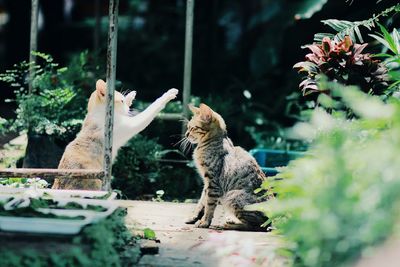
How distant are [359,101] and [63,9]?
9097mm

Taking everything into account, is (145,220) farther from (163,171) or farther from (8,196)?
(163,171)

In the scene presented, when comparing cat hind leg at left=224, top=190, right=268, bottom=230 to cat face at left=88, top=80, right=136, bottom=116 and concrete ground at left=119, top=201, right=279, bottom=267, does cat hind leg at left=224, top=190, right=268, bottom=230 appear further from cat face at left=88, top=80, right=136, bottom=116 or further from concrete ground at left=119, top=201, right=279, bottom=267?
cat face at left=88, top=80, right=136, bottom=116

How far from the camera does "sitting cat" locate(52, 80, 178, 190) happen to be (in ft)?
17.1

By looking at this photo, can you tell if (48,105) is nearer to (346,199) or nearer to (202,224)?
(202,224)

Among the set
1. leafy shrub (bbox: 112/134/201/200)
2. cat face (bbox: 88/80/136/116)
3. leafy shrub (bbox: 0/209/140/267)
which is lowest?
leafy shrub (bbox: 112/134/201/200)

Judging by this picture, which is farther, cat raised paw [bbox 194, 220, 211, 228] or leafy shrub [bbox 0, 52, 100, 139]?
leafy shrub [bbox 0, 52, 100, 139]

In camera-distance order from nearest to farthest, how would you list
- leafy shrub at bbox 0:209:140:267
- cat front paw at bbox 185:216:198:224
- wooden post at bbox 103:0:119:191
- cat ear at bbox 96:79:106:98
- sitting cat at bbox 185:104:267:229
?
leafy shrub at bbox 0:209:140:267 → wooden post at bbox 103:0:119:191 → sitting cat at bbox 185:104:267:229 → cat front paw at bbox 185:216:198:224 → cat ear at bbox 96:79:106:98

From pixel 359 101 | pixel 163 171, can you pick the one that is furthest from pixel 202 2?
pixel 359 101

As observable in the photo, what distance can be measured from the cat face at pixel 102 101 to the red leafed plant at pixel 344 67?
144cm

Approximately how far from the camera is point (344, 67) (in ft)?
16.2

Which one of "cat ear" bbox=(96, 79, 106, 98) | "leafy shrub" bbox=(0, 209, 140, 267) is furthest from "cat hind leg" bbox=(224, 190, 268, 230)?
"cat ear" bbox=(96, 79, 106, 98)

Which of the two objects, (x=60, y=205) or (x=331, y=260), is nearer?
(x=331, y=260)

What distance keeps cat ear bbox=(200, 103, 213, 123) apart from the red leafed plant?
26.0 inches

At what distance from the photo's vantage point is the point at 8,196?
4.24 meters
